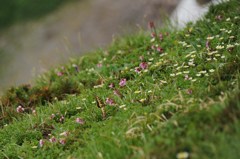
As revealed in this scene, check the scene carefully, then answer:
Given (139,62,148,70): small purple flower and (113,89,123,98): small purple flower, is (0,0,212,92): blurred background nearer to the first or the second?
(139,62,148,70): small purple flower

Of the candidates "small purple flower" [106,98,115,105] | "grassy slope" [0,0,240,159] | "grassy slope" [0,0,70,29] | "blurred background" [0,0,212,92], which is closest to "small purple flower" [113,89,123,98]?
"grassy slope" [0,0,240,159]

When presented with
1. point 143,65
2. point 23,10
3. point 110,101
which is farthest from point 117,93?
point 23,10

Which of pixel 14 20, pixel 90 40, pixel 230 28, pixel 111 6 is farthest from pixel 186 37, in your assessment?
pixel 14 20

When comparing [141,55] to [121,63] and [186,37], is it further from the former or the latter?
[186,37]

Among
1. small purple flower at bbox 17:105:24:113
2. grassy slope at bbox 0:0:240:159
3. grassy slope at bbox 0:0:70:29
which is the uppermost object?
grassy slope at bbox 0:0:70:29

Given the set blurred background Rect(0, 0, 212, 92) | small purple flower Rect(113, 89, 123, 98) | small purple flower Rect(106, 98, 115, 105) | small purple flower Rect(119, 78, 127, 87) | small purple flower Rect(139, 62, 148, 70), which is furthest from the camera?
blurred background Rect(0, 0, 212, 92)

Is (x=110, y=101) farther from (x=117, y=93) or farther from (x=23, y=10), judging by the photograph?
(x=23, y=10)
